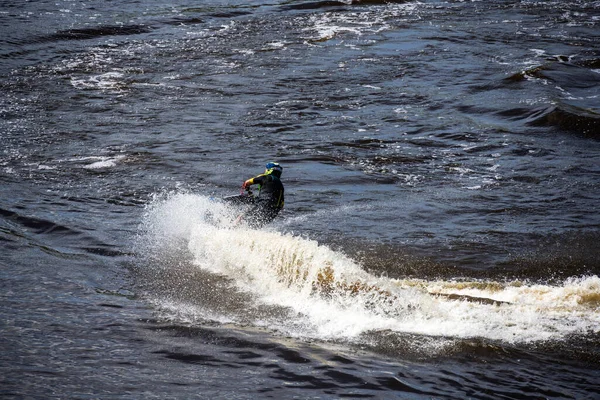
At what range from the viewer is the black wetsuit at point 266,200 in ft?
53.7

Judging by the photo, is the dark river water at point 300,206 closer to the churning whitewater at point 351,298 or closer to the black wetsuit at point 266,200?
the churning whitewater at point 351,298

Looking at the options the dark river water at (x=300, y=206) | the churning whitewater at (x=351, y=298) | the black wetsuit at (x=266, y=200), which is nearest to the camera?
the dark river water at (x=300, y=206)

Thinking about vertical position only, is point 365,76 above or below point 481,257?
above

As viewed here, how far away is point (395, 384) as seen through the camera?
33.5 ft

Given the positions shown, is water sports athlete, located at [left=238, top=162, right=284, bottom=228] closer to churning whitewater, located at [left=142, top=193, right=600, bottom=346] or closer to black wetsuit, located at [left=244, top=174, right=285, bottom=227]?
black wetsuit, located at [left=244, top=174, right=285, bottom=227]

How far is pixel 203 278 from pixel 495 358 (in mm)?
5531

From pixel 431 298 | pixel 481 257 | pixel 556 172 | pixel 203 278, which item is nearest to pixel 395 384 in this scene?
pixel 431 298

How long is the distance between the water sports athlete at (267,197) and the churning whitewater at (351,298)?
1.47 ft

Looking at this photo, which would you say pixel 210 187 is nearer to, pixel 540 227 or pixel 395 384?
pixel 540 227

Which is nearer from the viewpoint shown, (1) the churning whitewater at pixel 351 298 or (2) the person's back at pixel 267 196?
(1) the churning whitewater at pixel 351 298

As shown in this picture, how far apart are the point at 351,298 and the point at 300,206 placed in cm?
615

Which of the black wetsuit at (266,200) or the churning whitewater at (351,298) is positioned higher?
the black wetsuit at (266,200)

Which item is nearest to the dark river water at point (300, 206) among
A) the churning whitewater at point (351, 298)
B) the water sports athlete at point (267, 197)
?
the churning whitewater at point (351, 298)

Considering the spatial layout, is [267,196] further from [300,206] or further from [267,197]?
[300,206]
